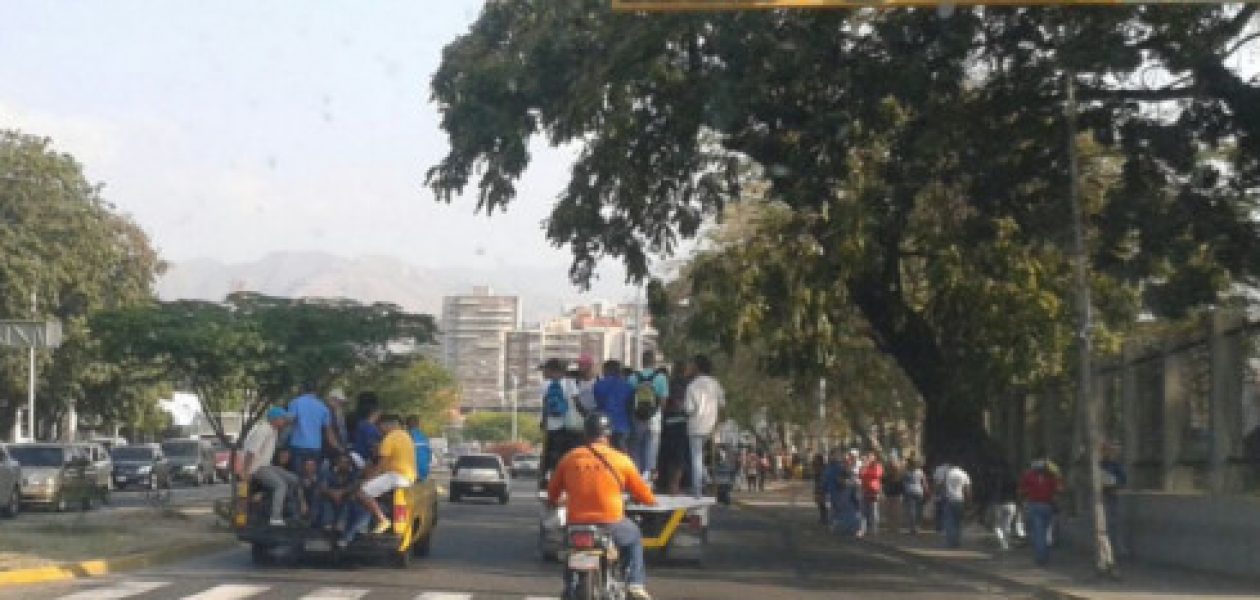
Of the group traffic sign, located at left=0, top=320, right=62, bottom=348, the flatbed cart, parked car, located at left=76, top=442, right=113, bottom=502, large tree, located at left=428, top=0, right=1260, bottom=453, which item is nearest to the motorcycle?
the flatbed cart

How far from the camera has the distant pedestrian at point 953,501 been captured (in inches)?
1230

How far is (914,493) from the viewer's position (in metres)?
35.9

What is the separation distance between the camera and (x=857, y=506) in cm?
3712

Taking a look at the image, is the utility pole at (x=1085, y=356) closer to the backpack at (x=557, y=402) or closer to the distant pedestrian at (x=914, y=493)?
the backpack at (x=557, y=402)

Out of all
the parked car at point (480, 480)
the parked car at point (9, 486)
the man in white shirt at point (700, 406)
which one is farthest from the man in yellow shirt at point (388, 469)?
the parked car at point (480, 480)

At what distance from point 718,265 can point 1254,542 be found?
1749 cm

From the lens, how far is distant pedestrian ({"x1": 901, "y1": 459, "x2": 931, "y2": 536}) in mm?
36031

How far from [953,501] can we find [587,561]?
19752 millimetres

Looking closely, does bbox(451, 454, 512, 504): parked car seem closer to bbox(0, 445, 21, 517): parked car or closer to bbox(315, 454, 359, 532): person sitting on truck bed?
bbox(0, 445, 21, 517): parked car

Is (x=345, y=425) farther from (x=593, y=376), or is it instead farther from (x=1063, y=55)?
(x=1063, y=55)

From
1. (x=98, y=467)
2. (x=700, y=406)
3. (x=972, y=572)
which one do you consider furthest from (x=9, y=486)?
(x=972, y=572)

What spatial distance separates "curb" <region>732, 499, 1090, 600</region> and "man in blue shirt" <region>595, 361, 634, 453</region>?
5.77m

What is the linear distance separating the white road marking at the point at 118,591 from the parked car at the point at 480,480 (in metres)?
32.2

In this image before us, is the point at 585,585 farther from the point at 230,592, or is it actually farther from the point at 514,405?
the point at 514,405
